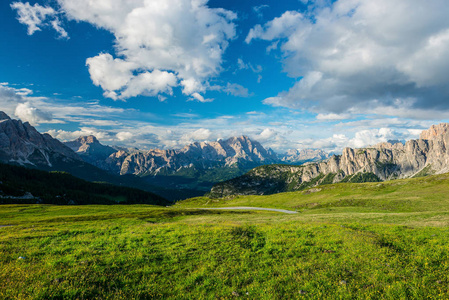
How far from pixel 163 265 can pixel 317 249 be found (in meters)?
12.0

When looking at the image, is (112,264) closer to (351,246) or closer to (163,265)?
(163,265)

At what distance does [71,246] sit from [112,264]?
21.8 ft

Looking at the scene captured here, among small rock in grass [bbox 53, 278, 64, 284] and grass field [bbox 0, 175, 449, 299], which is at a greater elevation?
small rock in grass [bbox 53, 278, 64, 284]

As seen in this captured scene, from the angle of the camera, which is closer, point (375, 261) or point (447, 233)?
point (375, 261)

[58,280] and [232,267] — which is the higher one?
[58,280]

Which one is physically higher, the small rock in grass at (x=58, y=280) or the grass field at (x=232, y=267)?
the small rock in grass at (x=58, y=280)

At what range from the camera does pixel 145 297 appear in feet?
32.1

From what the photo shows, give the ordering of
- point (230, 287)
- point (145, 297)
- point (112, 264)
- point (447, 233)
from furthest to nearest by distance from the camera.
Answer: point (447, 233), point (112, 264), point (230, 287), point (145, 297)

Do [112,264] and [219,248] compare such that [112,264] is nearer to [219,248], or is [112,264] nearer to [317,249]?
[219,248]

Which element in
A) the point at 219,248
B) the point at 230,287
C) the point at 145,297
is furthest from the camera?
the point at 219,248

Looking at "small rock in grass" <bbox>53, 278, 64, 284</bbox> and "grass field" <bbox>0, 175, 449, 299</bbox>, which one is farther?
"small rock in grass" <bbox>53, 278, 64, 284</bbox>

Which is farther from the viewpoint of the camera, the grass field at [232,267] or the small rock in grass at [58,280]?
the small rock in grass at [58,280]

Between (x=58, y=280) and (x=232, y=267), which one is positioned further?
(x=232, y=267)

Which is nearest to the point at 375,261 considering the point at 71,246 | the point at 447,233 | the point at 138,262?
the point at 447,233
